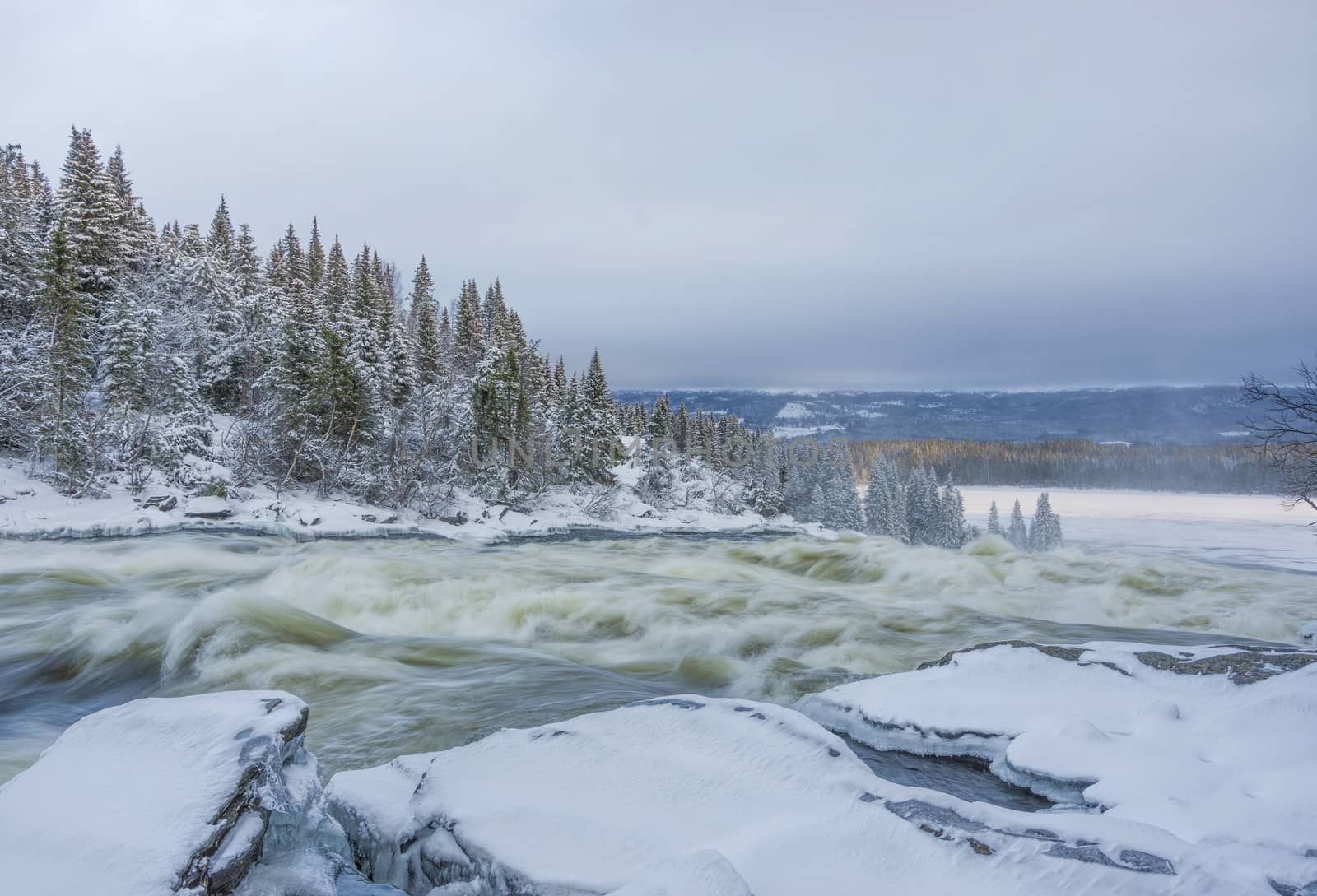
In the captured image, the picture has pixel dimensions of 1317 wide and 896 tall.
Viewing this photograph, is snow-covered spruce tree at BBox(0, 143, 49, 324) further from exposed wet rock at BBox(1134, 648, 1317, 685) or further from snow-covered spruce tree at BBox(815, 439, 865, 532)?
snow-covered spruce tree at BBox(815, 439, 865, 532)

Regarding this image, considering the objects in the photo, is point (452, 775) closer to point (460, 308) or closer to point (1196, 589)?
point (1196, 589)

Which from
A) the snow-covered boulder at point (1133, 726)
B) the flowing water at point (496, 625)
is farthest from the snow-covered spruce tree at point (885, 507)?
the snow-covered boulder at point (1133, 726)

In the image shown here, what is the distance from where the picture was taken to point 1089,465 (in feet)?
455

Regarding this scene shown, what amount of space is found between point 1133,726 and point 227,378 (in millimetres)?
50533

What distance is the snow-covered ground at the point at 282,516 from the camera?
23.7m

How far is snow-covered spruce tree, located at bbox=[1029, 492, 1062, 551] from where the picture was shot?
7269 centimetres

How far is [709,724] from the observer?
147 inches

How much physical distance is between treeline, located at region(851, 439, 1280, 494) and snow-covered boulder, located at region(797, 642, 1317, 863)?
108m

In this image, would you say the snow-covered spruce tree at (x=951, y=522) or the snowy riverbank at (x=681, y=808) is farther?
the snow-covered spruce tree at (x=951, y=522)

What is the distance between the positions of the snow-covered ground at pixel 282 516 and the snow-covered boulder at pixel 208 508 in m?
0.03

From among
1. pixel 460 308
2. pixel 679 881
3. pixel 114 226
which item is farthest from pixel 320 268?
pixel 679 881

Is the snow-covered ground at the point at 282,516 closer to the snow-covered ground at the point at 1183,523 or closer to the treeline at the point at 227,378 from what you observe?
the treeline at the point at 227,378

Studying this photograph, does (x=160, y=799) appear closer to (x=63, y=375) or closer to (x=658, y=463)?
(x=63, y=375)

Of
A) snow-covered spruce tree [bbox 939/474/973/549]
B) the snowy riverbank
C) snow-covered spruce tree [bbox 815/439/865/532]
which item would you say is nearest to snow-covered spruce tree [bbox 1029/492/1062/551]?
snow-covered spruce tree [bbox 939/474/973/549]
